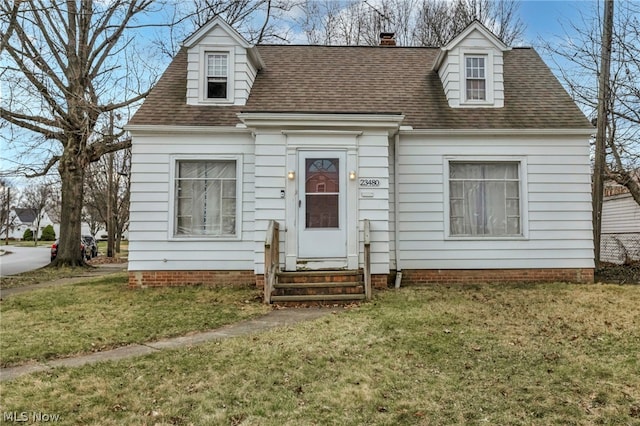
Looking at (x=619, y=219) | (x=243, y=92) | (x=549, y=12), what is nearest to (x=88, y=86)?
(x=243, y=92)

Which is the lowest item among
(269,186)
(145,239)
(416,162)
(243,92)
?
(145,239)

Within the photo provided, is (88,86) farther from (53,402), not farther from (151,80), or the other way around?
(53,402)

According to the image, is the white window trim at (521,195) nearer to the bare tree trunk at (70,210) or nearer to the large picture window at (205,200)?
the large picture window at (205,200)

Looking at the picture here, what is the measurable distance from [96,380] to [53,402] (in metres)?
0.47

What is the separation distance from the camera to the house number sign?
8352mm

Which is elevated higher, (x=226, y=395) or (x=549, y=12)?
(x=549, y=12)

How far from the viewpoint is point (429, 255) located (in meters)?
9.37

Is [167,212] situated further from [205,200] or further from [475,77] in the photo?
[475,77]

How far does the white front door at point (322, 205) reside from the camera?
8281mm

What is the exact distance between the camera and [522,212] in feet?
30.9

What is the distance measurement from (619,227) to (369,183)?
646 inches

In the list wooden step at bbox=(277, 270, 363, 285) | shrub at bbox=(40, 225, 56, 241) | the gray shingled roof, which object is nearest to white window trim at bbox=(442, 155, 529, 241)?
the gray shingled roof

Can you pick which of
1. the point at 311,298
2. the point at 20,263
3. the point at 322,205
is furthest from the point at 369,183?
the point at 20,263

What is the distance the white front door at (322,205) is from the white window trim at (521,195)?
2.53 meters
